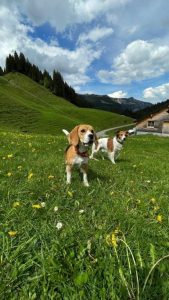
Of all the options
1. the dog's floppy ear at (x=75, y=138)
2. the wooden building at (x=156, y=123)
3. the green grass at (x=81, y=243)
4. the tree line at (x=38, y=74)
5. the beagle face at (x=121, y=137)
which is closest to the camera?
the green grass at (x=81, y=243)

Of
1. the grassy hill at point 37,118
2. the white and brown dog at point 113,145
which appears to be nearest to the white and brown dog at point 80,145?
the white and brown dog at point 113,145

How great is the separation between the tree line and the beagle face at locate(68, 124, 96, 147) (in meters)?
163

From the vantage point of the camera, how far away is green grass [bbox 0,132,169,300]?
3.33m

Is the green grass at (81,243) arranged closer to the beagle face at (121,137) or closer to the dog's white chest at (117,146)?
the dog's white chest at (117,146)

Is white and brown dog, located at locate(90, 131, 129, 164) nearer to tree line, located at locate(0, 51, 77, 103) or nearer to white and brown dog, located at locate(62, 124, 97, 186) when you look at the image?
white and brown dog, located at locate(62, 124, 97, 186)

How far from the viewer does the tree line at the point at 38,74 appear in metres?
171

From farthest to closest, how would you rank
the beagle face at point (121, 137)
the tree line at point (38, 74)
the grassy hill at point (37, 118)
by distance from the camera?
the tree line at point (38, 74)
the grassy hill at point (37, 118)
the beagle face at point (121, 137)

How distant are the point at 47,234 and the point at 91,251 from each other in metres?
0.77

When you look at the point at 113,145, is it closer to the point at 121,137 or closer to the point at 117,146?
the point at 117,146

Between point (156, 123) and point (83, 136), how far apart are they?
76.7 m

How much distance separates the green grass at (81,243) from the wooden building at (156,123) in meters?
74.1

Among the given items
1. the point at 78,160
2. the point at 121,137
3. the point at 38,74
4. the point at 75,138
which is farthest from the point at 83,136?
the point at 38,74

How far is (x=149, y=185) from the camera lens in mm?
8641

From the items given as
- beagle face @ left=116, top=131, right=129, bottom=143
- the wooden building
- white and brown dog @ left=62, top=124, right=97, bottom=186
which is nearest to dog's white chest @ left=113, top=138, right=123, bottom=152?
beagle face @ left=116, top=131, right=129, bottom=143
